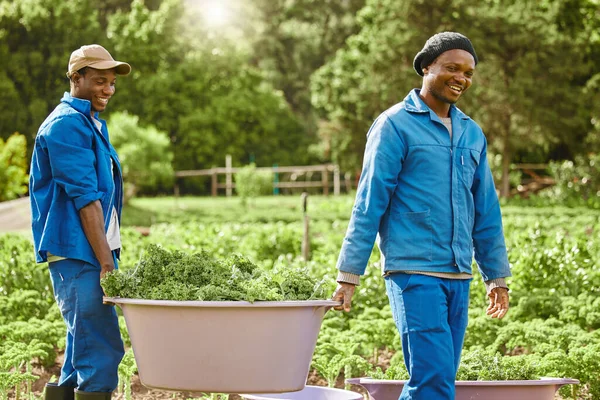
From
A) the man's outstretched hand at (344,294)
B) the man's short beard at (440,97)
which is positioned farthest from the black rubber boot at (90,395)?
the man's short beard at (440,97)

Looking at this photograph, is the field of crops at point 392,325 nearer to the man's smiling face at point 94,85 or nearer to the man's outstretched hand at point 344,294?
the man's outstretched hand at point 344,294

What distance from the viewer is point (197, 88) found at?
1592 inches

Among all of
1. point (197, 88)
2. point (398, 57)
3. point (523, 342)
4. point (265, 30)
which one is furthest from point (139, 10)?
point (523, 342)

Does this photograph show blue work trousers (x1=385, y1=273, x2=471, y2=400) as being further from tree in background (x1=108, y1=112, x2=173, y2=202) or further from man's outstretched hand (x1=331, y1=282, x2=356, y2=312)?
tree in background (x1=108, y1=112, x2=173, y2=202)

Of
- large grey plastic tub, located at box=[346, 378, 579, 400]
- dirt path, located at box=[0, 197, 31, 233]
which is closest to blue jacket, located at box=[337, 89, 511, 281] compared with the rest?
large grey plastic tub, located at box=[346, 378, 579, 400]

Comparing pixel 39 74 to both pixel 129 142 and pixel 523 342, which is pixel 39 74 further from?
pixel 523 342

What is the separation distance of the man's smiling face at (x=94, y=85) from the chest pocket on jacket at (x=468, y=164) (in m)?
1.47

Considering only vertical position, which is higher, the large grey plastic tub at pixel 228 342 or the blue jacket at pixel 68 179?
the blue jacket at pixel 68 179

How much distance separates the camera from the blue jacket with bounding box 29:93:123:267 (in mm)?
4055

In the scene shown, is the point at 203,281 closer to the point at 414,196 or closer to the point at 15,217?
the point at 414,196

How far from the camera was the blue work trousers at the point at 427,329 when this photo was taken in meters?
3.75

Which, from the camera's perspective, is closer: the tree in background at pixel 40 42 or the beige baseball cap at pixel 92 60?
the beige baseball cap at pixel 92 60

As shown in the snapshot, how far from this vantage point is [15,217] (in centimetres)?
1747

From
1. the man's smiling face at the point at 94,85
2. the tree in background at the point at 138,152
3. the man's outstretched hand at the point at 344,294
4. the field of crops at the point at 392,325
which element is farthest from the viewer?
the tree in background at the point at 138,152
